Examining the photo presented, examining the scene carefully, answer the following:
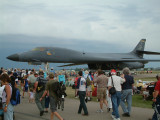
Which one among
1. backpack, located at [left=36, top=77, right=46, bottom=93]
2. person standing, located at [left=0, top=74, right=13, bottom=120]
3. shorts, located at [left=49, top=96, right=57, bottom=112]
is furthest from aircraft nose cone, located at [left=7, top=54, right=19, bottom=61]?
person standing, located at [left=0, top=74, right=13, bottom=120]

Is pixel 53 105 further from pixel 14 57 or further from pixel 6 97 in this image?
pixel 14 57

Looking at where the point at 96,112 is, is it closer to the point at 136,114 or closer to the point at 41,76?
the point at 136,114

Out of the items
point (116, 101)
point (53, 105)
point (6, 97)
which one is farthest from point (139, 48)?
point (6, 97)

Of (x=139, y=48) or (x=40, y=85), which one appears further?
(x=139, y=48)

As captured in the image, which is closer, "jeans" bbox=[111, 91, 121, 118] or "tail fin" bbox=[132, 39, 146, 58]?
"jeans" bbox=[111, 91, 121, 118]

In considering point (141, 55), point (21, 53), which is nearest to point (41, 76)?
point (21, 53)

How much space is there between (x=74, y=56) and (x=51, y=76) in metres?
21.5

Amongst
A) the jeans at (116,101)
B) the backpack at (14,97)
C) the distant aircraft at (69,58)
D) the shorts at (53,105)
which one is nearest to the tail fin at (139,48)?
the distant aircraft at (69,58)

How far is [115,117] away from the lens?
6840mm

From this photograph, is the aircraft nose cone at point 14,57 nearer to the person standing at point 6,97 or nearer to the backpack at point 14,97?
the backpack at point 14,97

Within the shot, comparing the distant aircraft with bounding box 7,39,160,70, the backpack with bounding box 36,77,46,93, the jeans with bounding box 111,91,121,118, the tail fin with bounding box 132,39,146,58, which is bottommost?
the jeans with bounding box 111,91,121,118

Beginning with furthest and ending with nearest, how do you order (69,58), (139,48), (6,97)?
(139,48) → (69,58) → (6,97)

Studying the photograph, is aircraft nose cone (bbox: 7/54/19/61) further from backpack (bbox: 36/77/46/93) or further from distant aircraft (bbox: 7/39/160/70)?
backpack (bbox: 36/77/46/93)

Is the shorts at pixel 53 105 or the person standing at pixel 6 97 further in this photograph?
the shorts at pixel 53 105
